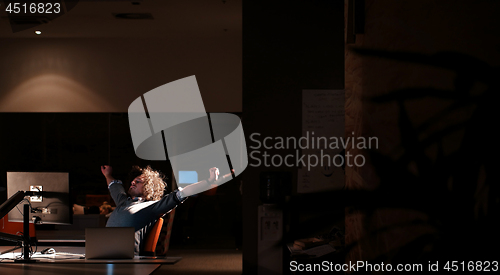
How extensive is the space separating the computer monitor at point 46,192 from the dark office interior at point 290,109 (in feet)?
0.36

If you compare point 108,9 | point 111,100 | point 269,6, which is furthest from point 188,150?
point 269,6

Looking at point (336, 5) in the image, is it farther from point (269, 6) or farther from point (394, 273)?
point (394, 273)

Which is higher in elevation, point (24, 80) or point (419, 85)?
point (24, 80)

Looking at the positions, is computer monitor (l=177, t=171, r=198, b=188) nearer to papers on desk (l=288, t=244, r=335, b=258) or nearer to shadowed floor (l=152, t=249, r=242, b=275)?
shadowed floor (l=152, t=249, r=242, b=275)

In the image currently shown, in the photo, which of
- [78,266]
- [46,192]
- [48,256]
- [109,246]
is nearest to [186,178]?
[46,192]

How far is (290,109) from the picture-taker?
3.98 metres

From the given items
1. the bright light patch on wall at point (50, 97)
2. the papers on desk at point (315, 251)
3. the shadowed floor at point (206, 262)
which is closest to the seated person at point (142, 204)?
the papers on desk at point (315, 251)

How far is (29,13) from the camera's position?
18.6ft

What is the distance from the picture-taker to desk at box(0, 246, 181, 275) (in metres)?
2.85

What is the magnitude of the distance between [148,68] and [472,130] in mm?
6545

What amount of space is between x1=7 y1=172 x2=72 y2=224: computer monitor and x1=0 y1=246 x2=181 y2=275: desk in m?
0.33

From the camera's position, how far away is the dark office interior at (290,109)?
0.68 meters

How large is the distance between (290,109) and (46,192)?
220cm

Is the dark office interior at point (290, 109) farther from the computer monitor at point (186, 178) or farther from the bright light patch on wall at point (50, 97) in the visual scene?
the computer monitor at point (186, 178)
